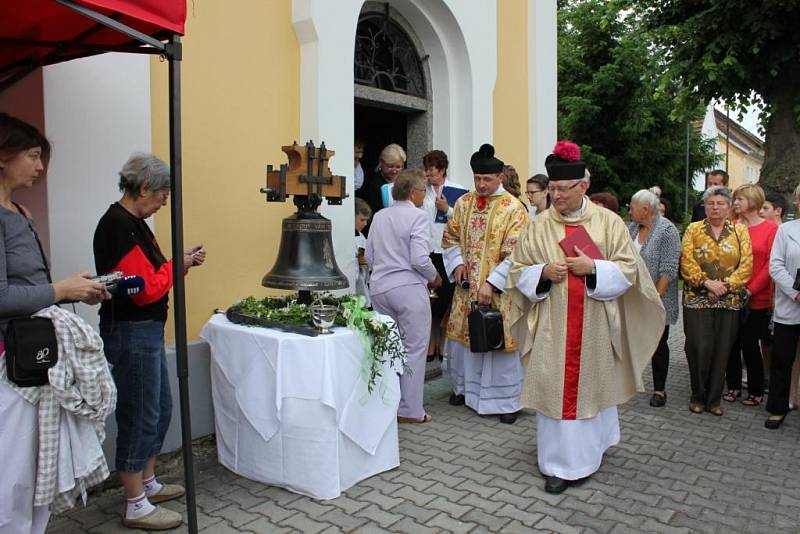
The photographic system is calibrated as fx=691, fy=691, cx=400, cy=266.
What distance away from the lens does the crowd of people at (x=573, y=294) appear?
13.0 feet

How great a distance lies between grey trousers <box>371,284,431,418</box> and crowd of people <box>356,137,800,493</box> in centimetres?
1

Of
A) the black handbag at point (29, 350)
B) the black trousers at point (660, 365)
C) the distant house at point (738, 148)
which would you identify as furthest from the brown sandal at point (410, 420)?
the distant house at point (738, 148)

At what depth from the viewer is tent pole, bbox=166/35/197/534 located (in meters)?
2.86

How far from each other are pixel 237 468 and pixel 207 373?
71 cm

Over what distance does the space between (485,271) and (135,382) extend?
2.73 metres

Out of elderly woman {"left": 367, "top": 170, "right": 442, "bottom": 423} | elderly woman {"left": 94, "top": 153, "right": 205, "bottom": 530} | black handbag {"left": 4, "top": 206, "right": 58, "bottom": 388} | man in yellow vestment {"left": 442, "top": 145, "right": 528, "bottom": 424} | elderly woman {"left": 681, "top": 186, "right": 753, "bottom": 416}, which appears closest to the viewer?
black handbag {"left": 4, "top": 206, "right": 58, "bottom": 388}

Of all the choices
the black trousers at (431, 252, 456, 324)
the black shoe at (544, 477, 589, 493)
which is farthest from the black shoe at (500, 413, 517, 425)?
the black trousers at (431, 252, 456, 324)

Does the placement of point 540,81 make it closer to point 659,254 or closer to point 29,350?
point 659,254

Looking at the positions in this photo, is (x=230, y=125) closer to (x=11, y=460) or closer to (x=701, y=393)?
(x=11, y=460)

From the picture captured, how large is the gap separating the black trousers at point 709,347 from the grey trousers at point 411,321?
84.9 inches

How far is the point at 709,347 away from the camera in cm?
536

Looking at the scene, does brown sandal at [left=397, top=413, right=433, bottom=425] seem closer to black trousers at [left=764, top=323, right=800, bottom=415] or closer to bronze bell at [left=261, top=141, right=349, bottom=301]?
bronze bell at [left=261, top=141, right=349, bottom=301]

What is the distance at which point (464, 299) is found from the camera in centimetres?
538

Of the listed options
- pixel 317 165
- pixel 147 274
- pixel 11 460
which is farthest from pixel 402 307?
pixel 11 460
